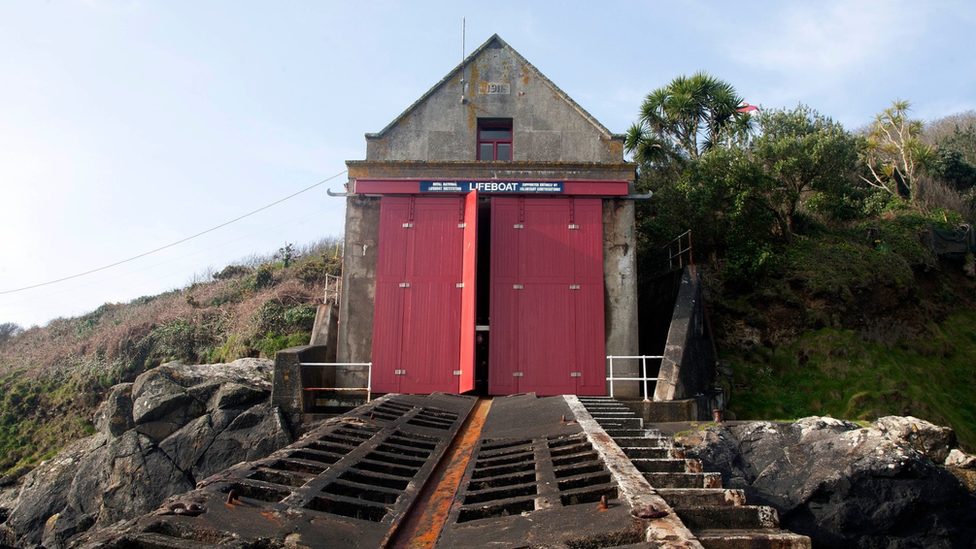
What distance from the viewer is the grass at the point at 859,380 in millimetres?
14766

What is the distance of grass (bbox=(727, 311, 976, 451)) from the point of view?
48.4ft

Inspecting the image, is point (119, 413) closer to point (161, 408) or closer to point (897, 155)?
point (161, 408)

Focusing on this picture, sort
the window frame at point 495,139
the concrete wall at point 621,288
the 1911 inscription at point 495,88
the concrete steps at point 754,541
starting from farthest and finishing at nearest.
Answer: the 1911 inscription at point 495,88 → the window frame at point 495,139 → the concrete wall at point 621,288 → the concrete steps at point 754,541

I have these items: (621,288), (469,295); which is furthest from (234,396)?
(621,288)

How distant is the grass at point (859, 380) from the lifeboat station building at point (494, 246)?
4643 mm

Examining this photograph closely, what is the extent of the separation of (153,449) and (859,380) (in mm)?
15664

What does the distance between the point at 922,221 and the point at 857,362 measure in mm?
7652

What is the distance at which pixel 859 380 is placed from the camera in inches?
612

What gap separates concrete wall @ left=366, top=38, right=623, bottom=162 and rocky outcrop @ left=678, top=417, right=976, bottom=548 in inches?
309

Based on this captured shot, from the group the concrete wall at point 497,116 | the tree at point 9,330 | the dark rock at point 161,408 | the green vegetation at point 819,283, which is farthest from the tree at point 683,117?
the tree at point 9,330

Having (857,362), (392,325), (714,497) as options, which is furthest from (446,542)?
(857,362)

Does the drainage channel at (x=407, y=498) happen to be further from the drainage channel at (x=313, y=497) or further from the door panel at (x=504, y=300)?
the door panel at (x=504, y=300)

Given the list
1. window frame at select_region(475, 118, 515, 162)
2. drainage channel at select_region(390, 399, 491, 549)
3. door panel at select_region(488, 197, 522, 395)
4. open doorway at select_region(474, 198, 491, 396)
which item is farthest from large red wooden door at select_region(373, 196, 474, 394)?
drainage channel at select_region(390, 399, 491, 549)

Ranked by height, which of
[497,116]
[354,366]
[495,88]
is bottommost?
[354,366]
